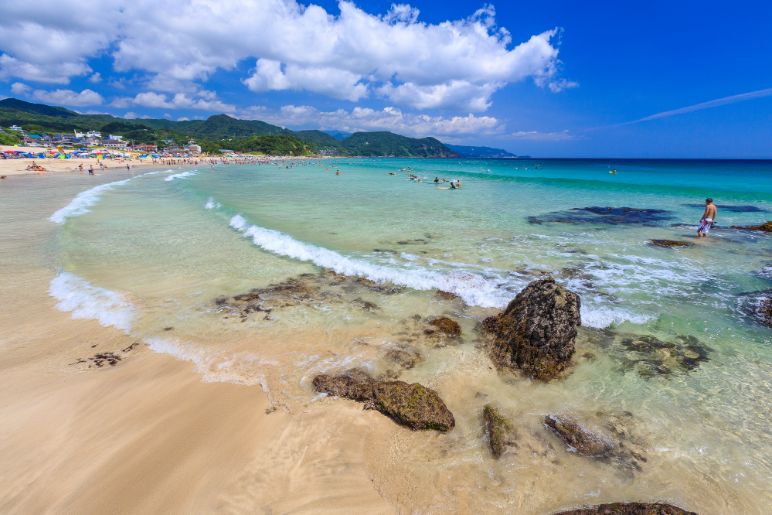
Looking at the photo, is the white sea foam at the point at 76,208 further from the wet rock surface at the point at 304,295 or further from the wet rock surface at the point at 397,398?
the wet rock surface at the point at 397,398

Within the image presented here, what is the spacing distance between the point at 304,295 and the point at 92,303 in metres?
5.47

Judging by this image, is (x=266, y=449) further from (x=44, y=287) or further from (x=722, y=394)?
(x=44, y=287)

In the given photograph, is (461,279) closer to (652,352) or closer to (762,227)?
(652,352)

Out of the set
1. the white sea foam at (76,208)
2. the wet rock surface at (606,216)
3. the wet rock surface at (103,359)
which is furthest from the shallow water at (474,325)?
the white sea foam at (76,208)

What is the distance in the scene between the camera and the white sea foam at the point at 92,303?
27.4ft


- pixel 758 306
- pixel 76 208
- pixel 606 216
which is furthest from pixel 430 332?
pixel 76 208

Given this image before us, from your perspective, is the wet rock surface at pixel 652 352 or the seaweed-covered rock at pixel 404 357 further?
the seaweed-covered rock at pixel 404 357

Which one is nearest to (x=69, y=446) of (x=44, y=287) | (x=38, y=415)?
(x=38, y=415)

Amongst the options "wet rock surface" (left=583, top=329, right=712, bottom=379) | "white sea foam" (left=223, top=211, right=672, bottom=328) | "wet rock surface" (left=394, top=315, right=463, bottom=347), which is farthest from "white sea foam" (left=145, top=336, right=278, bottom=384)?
"wet rock surface" (left=583, top=329, right=712, bottom=379)

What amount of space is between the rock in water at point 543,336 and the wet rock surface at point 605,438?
106cm

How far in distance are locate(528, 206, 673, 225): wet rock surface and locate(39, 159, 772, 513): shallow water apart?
2775mm

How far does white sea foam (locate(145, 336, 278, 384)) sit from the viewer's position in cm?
621

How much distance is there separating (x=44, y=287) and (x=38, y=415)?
687 centimetres

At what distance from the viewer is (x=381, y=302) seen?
9.38 meters
